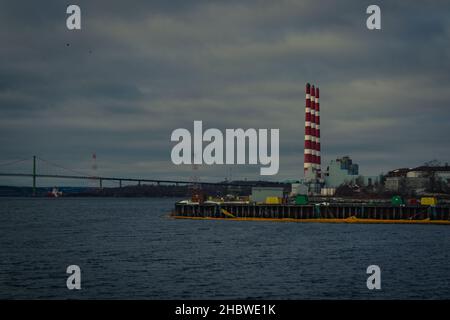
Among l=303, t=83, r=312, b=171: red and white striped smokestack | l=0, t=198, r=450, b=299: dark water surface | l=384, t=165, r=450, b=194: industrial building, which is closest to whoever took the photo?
l=0, t=198, r=450, b=299: dark water surface

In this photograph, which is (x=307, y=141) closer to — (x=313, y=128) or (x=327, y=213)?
(x=313, y=128)

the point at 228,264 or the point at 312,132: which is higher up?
the point at 312,132

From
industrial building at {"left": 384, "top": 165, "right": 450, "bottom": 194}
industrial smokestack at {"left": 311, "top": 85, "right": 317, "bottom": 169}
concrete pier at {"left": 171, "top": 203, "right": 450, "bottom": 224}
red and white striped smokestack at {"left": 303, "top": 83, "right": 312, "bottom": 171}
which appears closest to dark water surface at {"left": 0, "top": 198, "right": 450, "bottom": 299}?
concrete pier at {"left": 171, "top": 203, "right": 450, "bottom": 224}

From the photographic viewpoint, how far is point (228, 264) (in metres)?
49.9

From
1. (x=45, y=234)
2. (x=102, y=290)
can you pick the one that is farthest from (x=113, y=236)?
(x=102, y=290)

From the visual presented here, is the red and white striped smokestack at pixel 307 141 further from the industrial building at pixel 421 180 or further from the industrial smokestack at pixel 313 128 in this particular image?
the industrial building at pixel 421 180

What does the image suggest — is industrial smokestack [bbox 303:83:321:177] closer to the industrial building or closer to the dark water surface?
the industrial building

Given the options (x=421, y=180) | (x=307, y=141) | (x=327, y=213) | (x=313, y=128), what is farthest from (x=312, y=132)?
(x=421, y=180)

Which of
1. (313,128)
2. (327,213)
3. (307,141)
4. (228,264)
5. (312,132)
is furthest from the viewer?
(313,128)

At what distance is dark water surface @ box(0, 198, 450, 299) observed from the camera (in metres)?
38.2

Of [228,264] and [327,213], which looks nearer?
[228,264]

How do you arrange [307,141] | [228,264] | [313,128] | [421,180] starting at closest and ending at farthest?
[228,264]
[307,141]
[313,128]
[421,180]
